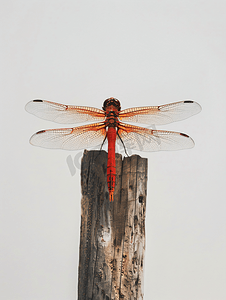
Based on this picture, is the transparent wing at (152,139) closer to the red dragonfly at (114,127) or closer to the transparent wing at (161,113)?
the red dragonfly at (114,127)

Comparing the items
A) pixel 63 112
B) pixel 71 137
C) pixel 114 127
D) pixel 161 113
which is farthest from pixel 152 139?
pixel 63 112

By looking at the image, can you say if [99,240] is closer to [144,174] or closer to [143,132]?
[144,174]

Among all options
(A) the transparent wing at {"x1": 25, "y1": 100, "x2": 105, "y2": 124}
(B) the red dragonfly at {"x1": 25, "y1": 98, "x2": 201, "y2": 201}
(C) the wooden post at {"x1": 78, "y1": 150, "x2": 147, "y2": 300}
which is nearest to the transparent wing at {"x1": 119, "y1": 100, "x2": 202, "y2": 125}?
(B) the red dragonfly at {"x1": 25, "y1": 98, "x2": 201, "y2": 201}

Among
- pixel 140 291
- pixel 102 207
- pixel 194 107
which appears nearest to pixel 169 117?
pixel 194 107

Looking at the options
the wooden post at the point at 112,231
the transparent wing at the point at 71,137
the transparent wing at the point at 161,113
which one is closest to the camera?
the wooden post at the point at 112,231

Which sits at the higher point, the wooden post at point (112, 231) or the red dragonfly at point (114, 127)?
the red dragonfly at point (114, 127)

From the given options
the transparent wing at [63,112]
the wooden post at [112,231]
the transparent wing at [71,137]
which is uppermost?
the transparent wing at [63,112]

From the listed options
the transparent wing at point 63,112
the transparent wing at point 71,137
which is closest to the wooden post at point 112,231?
the transparent wing at point 71,137

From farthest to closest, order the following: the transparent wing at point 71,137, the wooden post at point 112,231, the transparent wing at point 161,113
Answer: the transparent wing at point 161,113, the transparent wing at point 71,137, the wooden post at point 112,231

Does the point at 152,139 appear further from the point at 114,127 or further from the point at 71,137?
the point at 71,137
